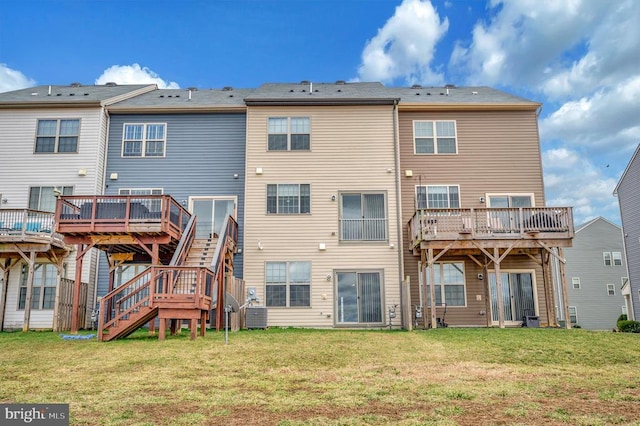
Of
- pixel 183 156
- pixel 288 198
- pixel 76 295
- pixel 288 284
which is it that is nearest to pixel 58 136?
pixel 183 156

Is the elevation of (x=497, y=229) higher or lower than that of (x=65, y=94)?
lower

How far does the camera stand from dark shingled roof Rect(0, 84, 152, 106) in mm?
19031

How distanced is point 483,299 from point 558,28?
41.6 ft

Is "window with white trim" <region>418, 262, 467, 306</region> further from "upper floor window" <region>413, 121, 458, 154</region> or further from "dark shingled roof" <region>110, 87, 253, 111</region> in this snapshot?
"dark shingled roof" <region>110, 87, 253, 111</region>

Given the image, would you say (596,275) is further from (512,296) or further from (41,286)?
(41,286)

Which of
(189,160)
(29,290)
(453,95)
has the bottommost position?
(29,290)

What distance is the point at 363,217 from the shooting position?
18.4 meters

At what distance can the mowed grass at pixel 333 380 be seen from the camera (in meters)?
5.80

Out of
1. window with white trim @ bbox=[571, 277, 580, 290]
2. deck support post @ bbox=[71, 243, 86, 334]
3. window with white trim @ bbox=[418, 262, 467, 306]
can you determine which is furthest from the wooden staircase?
window with white trim @ bbox=[571, 277, 580, 290]

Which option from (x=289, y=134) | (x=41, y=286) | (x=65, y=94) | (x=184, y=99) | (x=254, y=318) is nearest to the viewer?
(x=254, y=318)

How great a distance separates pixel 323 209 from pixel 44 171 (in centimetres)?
1049

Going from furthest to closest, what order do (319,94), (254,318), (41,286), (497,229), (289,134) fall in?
(319,94), (289,134), (41,286), (497,229), (254,318)

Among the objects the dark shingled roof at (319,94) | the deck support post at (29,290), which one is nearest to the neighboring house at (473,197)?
the dark shingled roof at (319,94)

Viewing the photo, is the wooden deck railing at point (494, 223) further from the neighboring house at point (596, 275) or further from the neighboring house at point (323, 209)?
the neighboring house at point (596, 275)
